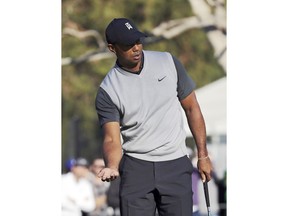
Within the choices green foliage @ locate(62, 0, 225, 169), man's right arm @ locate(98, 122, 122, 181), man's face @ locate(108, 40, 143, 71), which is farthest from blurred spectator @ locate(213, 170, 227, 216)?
man's face @ locate(108, 40, 143, 71)

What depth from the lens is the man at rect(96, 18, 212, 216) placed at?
285 inches

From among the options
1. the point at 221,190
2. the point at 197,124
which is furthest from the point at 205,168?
the point at 221,190

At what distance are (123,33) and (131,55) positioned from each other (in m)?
0.16

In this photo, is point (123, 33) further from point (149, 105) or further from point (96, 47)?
point (96, 47)

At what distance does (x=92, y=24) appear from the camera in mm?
28734

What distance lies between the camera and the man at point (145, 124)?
23.8ft

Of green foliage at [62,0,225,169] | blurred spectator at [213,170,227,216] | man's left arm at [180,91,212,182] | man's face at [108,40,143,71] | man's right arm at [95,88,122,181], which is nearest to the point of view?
man's face at [108,40,143,71]

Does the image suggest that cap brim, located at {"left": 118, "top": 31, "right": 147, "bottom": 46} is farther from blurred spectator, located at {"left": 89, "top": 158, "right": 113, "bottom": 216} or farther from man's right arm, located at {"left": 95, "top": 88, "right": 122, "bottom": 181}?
blurred spectator, located at {"left": 89, "top": 158, "right": 113, "bottom": 216}

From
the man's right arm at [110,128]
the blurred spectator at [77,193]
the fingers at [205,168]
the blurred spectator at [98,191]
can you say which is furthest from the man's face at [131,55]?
the blurred spectator at [98,191]

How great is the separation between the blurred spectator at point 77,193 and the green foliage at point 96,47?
7530 millimetres

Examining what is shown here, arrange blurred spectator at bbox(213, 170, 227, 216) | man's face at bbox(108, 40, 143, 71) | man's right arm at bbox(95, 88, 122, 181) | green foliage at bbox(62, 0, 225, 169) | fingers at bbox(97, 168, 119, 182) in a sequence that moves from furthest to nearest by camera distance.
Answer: green foliage at bbox(62, 0, 225, 169), blurred spectator at bbox(213, 170, 227, 216), man's right arm at bbox(95, 88, 122, 181), man's face at bbox(108, 40, 143, 71), fingers at bbox(97, 168, 119, 182)

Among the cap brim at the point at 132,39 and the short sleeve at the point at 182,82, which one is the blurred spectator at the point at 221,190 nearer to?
the short sleeve at the point at 182,82
